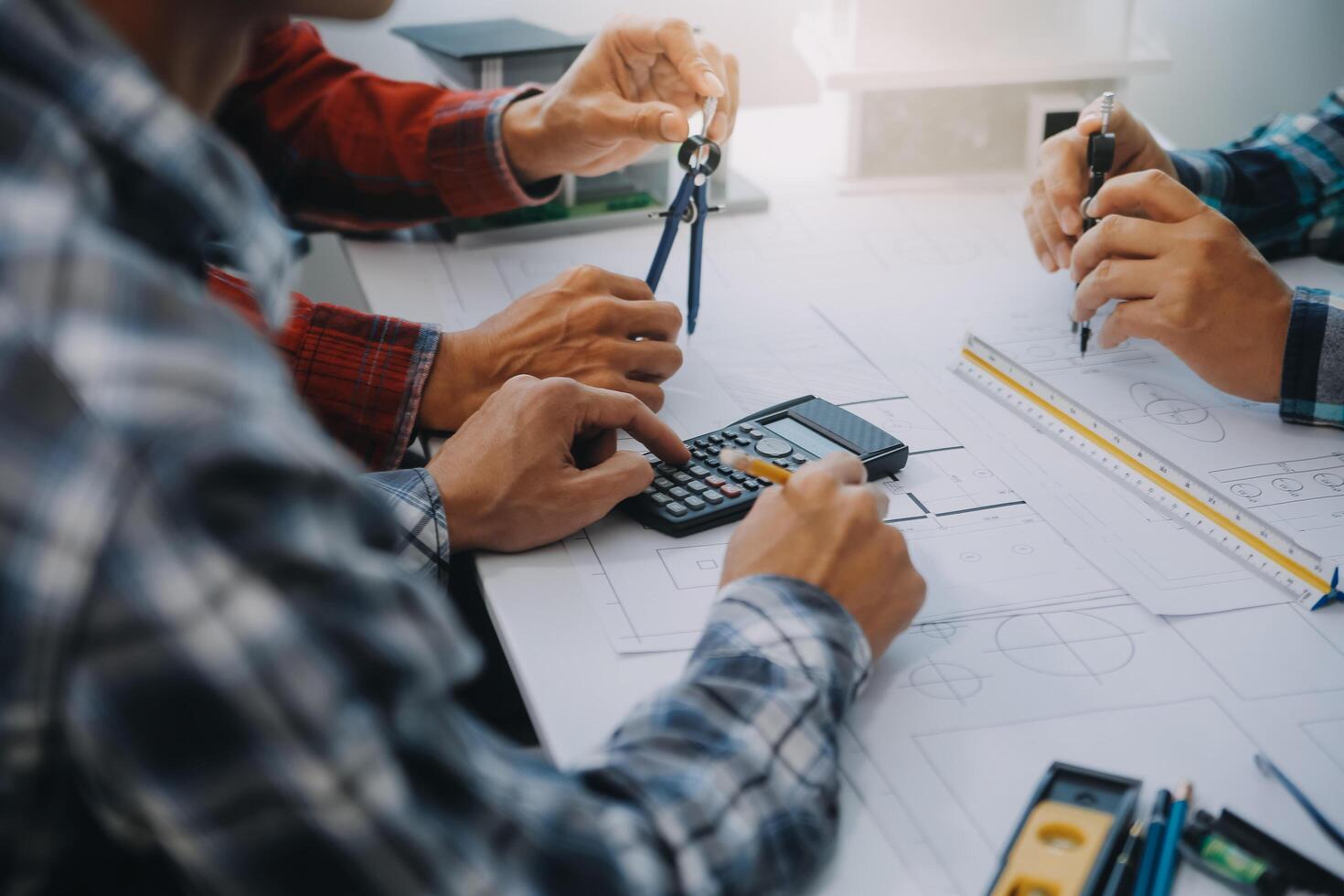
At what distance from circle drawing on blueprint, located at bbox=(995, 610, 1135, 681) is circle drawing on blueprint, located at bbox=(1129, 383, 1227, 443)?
0.98 ft

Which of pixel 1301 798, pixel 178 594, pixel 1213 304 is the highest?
pixel 178 594

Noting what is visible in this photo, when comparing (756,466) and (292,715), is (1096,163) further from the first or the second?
(292,715)

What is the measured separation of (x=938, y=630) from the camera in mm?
764

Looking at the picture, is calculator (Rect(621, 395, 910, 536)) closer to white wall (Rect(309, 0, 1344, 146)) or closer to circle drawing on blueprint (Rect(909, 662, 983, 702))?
Answer: circle drawing on blueprint (Rect(909, 662, 983, 702))

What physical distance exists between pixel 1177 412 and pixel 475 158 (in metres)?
0.74

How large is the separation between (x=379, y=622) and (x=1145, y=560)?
1.86 ft

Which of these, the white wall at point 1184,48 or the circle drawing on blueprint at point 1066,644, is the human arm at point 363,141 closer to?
the white wall at point 1184,48

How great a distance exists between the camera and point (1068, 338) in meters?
1.15

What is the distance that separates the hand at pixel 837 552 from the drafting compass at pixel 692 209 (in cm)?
43

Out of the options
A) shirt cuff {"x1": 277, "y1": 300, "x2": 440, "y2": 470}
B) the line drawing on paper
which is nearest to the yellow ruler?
the line drawing on paper

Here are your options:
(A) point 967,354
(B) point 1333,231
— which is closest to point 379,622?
(A) point 967,354

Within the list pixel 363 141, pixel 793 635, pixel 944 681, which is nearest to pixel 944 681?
pixel 944 681

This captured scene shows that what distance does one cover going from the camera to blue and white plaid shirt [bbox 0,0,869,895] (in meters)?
0.40

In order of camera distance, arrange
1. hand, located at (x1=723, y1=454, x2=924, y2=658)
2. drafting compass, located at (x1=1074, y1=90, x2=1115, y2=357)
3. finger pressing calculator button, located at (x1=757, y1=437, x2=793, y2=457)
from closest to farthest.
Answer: hand, located at (x1=723, y1=454, x2=924, y2=658) → finger pressing calculator button, located at (x1=757, y1=437, x2=793, y2=457) → drafting compass, located at (x1=1074, y1=90, x2=1115, y2=357)
